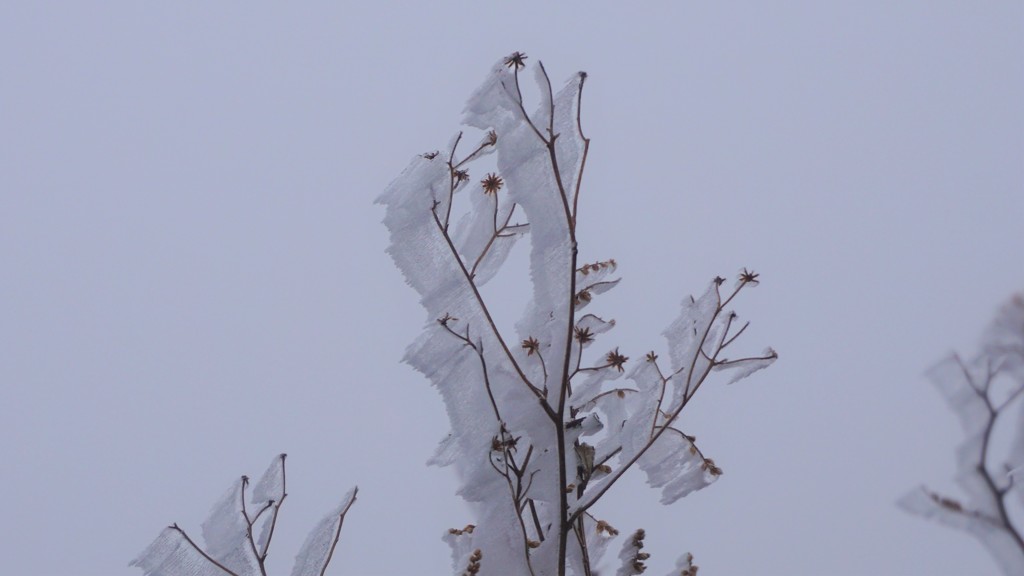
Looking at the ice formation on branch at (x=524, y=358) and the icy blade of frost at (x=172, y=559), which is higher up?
the ice formation on branch at (x=524, y=358)

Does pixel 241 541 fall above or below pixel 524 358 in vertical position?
below

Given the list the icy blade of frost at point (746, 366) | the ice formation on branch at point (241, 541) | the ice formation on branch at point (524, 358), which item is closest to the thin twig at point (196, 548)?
the ice formation on branch at point (241, 541)

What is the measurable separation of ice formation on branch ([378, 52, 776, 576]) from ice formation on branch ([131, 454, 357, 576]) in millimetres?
115

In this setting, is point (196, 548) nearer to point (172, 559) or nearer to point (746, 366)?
point (172, 559)

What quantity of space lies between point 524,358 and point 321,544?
0.24 meters

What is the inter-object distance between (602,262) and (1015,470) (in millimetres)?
385

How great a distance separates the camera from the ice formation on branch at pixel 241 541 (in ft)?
2.66

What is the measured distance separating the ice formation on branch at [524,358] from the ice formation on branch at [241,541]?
0.11 meters

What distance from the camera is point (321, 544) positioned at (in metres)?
0.83

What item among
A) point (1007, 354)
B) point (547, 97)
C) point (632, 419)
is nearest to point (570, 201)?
point (547, 97)

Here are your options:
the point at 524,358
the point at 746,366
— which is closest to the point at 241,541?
the point at 524,358

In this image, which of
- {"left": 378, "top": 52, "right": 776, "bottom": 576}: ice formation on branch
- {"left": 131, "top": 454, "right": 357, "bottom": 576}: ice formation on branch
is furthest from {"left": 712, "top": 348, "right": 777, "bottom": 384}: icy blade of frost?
{"left": 131, "top": 454, "right": 357, "bottom": 576}: ice formation on branch

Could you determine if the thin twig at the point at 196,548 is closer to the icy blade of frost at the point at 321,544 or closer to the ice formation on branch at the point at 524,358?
the icy blade of frost at the point at 321,544

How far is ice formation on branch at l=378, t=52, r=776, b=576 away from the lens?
2.47 ft
